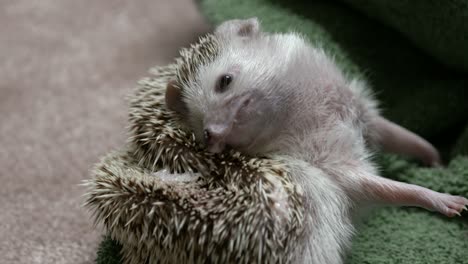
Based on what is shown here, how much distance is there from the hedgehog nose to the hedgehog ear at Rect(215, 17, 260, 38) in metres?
0.36

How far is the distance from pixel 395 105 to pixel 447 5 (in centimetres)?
42

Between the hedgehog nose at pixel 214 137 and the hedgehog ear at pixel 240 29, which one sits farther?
the hedgehog ear at pixel 240 29

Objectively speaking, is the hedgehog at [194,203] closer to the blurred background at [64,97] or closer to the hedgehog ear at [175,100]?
the hedgehog ear at [175,100]

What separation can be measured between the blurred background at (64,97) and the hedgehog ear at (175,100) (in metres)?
0.46

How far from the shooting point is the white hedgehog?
1.38 meters

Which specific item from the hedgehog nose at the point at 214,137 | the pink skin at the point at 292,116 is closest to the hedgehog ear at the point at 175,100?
the pink skin at the point at 292,116

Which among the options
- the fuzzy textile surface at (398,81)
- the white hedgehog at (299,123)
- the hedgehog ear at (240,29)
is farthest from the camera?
the fuzzy textile surface at (398,81)

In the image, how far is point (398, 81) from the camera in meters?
2.07

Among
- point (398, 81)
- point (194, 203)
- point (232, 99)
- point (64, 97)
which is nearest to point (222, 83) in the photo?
point (232, 99)

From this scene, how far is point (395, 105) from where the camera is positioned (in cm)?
205

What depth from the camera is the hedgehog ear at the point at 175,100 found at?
4.89 ft

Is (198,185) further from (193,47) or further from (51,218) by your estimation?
(51,218)

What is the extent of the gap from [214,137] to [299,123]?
0.88 ft

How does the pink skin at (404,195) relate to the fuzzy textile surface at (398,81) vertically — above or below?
below
